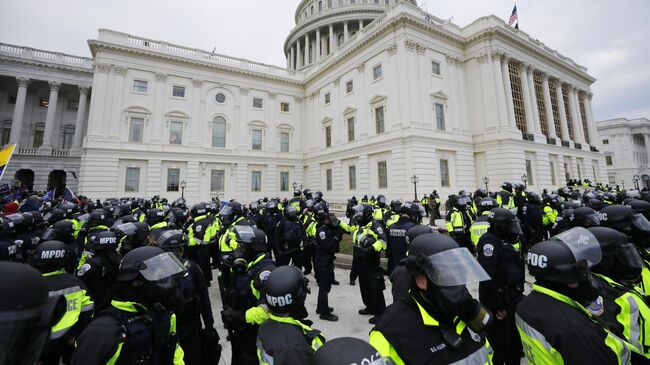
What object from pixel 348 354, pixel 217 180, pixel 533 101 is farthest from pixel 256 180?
pixel 348 354

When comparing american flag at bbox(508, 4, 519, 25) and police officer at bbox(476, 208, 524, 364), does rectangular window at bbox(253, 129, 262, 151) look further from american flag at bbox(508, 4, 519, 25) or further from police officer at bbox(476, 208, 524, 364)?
police officer at bbox(476, 208, 524, 364)

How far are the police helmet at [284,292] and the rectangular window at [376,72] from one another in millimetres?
24542

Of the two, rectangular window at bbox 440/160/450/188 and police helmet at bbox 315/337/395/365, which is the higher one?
rectangular window at bbox 440/160/450/188

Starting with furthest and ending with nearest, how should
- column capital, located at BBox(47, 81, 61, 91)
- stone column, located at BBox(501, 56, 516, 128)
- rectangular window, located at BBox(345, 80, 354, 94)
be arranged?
1. column capital, located at BBox(47, 81, 61, 91)
2. rectangular window, located at BBox(345, 80, 354, 94)
3. stone column, located at BBox(501, 56, 516, 128)

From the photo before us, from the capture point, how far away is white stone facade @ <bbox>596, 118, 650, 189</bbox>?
55.0 m

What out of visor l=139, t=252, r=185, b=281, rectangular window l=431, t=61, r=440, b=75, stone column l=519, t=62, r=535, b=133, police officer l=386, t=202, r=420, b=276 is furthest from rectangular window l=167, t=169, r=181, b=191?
stone column l=519, t=62, r=535, b=133

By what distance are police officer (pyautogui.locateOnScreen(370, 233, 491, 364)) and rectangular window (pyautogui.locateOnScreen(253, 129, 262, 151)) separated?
97.9 ft

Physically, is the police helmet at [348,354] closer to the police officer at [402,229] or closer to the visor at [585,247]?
the visor at [585,247]

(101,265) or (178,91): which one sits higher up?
(178,91)

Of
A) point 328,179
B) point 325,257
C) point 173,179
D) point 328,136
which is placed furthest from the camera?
point 328,136

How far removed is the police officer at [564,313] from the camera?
5.14ft

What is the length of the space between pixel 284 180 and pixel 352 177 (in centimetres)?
876

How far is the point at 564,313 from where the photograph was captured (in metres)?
1.70

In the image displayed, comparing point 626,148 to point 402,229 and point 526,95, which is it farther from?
point 402,229
